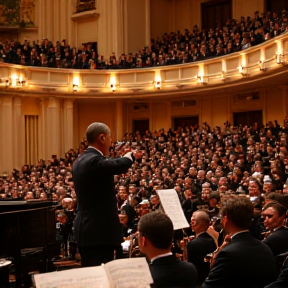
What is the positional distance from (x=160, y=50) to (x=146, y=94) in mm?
1865

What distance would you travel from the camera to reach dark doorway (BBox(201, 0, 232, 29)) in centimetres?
2172

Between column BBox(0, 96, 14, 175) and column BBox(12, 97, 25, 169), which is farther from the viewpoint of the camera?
column BBox(12, 97, 25, 169)

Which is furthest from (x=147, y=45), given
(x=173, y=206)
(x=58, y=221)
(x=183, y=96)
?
(x=173, y=206)

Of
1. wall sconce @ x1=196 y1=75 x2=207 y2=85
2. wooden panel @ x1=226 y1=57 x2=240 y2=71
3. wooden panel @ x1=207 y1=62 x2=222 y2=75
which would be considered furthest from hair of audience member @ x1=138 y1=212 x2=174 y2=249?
wall sconce @ x1=196 y1=75 x2=207 y2=85

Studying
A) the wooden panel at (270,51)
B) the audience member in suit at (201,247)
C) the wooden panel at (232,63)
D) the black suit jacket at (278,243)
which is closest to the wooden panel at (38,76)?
the wooden panel at (232,63)

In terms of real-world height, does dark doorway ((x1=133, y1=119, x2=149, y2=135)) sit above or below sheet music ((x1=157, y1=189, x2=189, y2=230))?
above

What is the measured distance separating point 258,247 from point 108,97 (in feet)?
59.6

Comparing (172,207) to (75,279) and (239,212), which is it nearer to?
(239,212)

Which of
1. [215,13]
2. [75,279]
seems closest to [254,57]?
[215,13]

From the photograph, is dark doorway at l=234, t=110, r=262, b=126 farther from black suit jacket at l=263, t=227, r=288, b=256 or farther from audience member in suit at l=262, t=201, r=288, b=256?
black suit jacket at l=263, t=227, r=288, b=256

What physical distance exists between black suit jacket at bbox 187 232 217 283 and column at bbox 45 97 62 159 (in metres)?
15.8

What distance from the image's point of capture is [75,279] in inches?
77.2

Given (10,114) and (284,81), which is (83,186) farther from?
(10,114)

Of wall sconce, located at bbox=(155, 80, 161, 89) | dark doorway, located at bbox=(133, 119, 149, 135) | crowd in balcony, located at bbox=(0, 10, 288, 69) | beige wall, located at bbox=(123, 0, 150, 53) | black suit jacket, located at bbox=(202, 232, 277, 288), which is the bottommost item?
black suit jacket, located at bbox=(202, 232, 277, 288)
